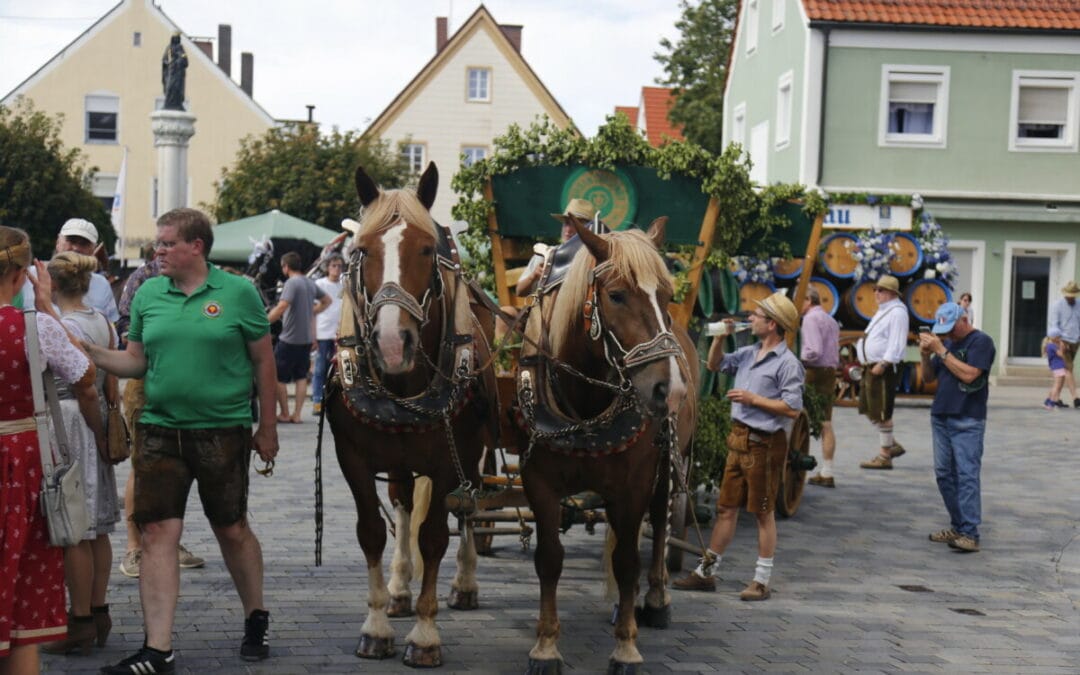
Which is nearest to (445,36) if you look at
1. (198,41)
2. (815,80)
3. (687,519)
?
(198,41)

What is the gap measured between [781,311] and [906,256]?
40.0 feet

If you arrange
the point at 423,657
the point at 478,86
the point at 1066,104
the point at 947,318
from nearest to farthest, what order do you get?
the point at 423,657, the point at 947,318, the point at 1066,104, the point at 478,86

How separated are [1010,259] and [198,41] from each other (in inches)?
1682

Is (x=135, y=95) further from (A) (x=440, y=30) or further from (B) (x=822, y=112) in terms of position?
(B) (x=822, y=112)

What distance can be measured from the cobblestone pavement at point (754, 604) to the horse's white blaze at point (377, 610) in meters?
0.14

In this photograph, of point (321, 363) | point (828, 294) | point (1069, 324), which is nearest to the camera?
point (321, 363)

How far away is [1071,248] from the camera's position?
2664 cm

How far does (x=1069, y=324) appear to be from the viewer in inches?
838

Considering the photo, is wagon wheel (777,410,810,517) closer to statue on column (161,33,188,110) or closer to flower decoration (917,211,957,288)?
flower decoration (917,211,957,288)

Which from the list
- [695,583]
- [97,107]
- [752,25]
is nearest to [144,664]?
[695,583]

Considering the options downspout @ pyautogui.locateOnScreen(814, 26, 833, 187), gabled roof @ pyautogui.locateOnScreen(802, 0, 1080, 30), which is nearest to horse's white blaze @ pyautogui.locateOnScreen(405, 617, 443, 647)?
downspout @ pyautogui.locateOnScreen(814, 26, 833, 187)

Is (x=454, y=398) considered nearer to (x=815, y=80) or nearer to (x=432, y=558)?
(x=432, y=558)

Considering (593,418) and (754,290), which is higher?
(754,290)

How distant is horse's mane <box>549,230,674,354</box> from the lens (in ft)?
17.9
